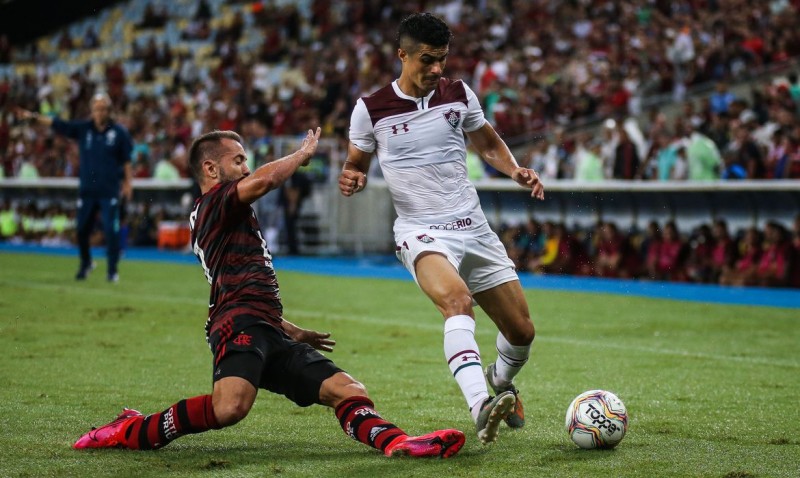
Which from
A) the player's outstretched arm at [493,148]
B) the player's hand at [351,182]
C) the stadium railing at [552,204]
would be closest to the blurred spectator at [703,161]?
the stadium railing at [552,204]

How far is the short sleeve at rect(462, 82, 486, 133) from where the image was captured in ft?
21.6

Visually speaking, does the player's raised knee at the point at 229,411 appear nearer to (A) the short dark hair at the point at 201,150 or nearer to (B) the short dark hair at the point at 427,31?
(A) the short dark hair at the point at 201,150

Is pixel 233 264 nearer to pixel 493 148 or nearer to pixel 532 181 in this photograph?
pixel 532 181

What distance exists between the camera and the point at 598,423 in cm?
560

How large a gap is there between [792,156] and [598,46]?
26.7ft

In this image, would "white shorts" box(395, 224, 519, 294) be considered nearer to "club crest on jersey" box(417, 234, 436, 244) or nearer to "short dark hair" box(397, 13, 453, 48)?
"club crest on jersey" box(417, 234, 436, 244)

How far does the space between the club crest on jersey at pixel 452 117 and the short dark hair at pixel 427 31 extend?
1.34ft

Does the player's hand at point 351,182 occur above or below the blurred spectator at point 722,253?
above

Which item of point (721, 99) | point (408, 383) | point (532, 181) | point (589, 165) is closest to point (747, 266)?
point (589, 165)

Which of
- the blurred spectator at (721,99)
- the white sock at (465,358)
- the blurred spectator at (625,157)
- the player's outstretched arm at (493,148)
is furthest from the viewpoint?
the blurred spectator at (721,99)

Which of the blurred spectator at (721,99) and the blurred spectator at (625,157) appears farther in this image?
the blurred spectator at (721,99)

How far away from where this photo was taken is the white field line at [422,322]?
9453mm

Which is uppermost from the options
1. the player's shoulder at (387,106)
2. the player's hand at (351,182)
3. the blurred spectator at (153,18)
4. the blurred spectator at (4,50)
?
the blurred spectator at (153,18)

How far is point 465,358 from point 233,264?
1264mm
